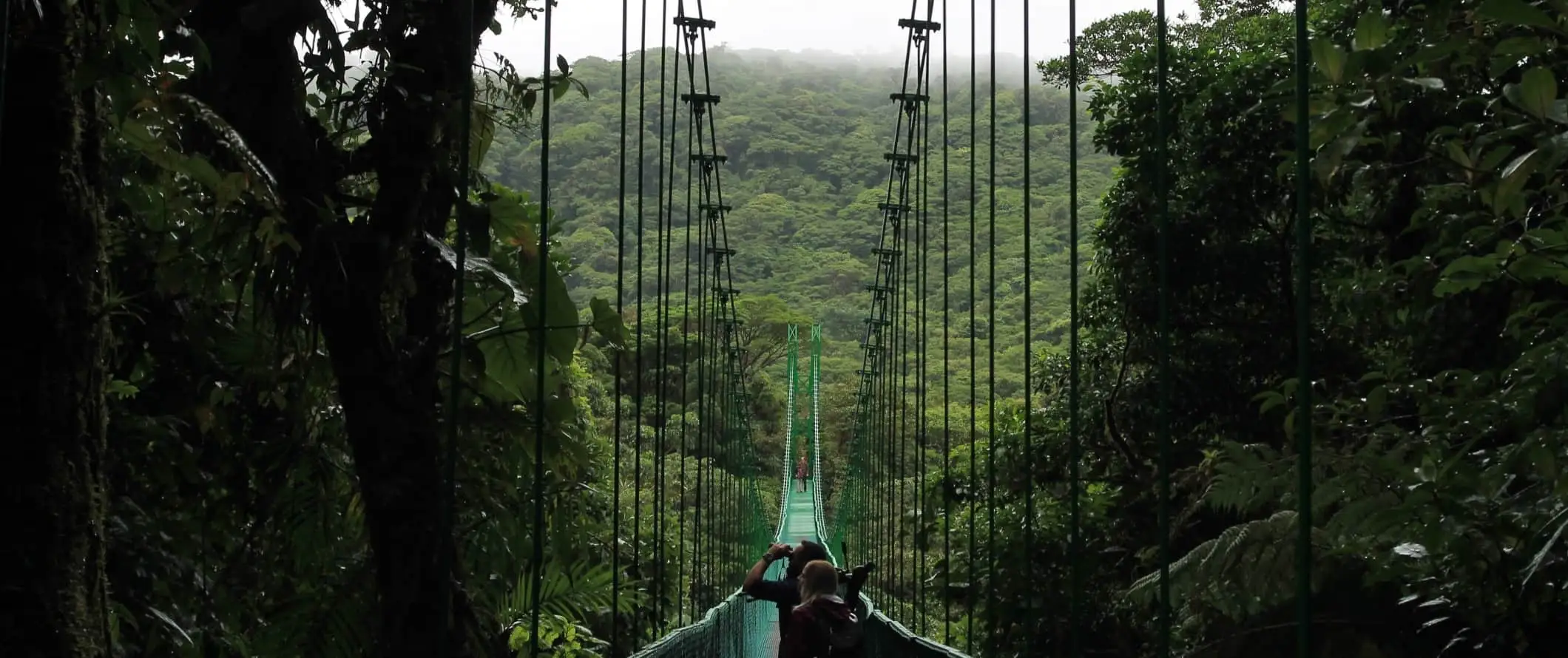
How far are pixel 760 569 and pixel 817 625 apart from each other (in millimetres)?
594

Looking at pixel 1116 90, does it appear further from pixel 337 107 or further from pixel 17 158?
pixel 17 158

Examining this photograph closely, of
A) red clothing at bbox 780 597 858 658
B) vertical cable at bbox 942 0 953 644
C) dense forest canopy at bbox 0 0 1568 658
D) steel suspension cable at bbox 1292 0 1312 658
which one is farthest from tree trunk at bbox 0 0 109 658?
vertical cable at bbox 942 0 953 644

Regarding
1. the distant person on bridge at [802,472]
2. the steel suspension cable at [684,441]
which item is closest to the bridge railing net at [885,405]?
the steel suspension cable at [684,441]

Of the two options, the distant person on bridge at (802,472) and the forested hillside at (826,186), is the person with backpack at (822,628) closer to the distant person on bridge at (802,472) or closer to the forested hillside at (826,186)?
the forested hillside at (826,186)

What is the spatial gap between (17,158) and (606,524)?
16.5ft

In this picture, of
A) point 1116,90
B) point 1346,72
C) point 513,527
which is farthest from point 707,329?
point 1346,72

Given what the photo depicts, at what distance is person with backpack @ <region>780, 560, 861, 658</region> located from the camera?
3.59m

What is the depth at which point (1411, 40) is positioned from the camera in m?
2.14

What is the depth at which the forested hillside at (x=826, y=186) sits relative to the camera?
21531mm

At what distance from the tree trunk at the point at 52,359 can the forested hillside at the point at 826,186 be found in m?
5.89

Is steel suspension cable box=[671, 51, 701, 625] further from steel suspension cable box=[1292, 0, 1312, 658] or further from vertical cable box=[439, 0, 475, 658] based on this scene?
steel suspension cable box=[1292, 0, 1312, 658]

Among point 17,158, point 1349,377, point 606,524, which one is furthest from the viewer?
point 606,524

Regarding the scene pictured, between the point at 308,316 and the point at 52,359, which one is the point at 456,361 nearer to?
the point at 308,316

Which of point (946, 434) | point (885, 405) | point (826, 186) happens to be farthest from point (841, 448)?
point (946, 434)
